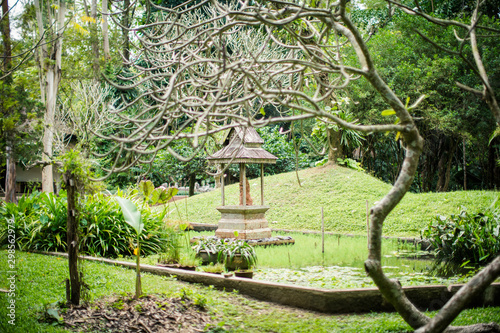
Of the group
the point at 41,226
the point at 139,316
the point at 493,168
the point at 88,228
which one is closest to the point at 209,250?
the point at 88,228

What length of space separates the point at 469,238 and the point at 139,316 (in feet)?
18.2

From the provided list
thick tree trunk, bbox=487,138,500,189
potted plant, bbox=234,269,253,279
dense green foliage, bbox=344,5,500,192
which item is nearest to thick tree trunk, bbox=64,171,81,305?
potted plant, bbox=234,269,253,279

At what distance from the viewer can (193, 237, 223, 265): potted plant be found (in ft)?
24.2

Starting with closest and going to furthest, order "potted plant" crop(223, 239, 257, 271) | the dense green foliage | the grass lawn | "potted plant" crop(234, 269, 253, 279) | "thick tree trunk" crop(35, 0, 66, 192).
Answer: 1. the grass lawn
2. "potted plant" crop(234, 269, 253, 279)
3. "potted plant" crop(223, 239, 257, 271)
4. the dense green foliage
5. "thick tree trunk" crop(35, 0, 66, 192)

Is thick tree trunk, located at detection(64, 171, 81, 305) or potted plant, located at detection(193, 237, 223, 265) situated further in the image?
potted plant, located at detection(193, 237, 223, 265)

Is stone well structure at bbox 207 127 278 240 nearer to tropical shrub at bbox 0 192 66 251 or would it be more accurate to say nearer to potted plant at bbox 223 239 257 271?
potted plant at bbox 223 239 257 271

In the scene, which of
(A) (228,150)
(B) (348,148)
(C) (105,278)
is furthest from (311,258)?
(B) (348,148)

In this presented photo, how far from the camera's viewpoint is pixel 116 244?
8.02 m

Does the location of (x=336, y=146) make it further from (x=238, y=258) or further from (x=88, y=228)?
(x=88, y=228)

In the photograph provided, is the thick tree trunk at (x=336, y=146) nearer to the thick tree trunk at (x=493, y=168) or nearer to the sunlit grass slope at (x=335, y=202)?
the sunlit grass slope at (x=335, y=202)

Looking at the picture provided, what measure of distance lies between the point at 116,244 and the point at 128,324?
4.25 metres

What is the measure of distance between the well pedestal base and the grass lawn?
3922 millimetres

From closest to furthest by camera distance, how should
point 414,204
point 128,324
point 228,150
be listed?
point 128,324
point 228,150
point 414,204

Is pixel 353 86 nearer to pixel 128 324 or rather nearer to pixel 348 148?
pixel 348 148
